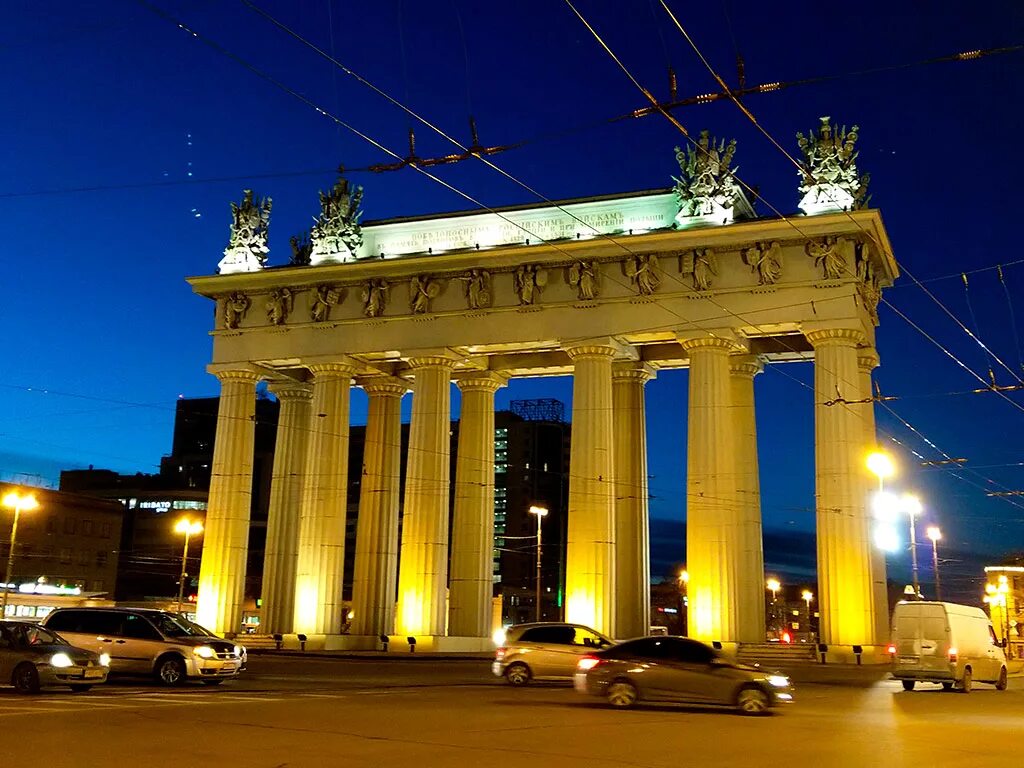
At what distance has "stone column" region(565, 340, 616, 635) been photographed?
4275 cm

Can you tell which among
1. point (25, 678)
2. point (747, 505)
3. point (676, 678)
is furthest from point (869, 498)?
point (25, 678)

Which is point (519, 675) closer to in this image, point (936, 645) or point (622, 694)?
point (622, 694)

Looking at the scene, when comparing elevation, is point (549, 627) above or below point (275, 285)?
below

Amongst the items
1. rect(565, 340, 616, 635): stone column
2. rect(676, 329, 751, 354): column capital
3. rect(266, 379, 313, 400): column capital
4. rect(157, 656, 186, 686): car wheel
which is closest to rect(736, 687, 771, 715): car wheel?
rect(157, 656, 186, 686): car wheel

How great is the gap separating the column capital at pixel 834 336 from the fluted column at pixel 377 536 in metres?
20.2

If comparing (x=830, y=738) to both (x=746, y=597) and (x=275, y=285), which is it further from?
(x=275, y=285)

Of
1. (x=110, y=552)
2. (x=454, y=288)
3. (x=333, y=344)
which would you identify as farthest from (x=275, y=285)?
(x=110, y=552)

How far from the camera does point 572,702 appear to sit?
2383cm

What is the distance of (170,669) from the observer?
86.9 feet

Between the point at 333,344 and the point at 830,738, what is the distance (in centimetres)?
3659

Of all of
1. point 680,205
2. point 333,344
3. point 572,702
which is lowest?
point 572,702

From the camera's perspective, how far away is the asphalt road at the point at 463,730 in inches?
525

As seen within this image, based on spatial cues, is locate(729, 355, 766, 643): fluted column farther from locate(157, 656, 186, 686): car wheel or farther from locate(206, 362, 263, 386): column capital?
locate(157, 656, 186, 686): car wheel

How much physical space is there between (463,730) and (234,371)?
3732 cm
